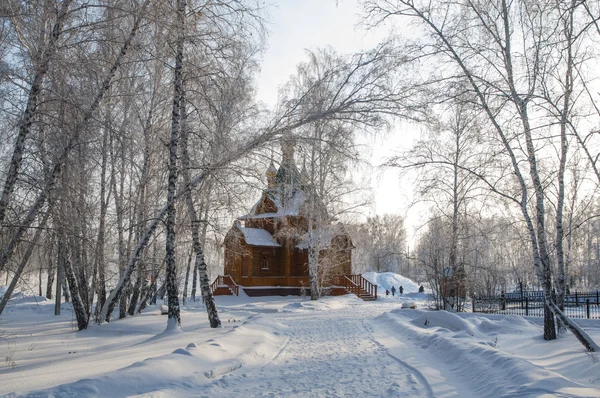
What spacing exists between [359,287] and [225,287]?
867 cm

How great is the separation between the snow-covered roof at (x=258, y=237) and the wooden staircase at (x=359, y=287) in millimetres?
5008

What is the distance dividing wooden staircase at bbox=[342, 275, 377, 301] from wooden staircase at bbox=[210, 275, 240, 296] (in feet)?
22.8

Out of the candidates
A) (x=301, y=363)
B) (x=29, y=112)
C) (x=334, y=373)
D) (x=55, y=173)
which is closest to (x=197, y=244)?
(x=55, y=173)

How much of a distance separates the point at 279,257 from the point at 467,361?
23.3 meters

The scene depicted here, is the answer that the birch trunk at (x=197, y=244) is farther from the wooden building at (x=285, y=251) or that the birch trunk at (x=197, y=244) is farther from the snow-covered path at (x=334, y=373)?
the wooden building at (x=285, y=251)

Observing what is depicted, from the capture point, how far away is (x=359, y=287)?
2809 centimetres

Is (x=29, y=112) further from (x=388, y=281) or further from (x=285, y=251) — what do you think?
(x=388, y=281)

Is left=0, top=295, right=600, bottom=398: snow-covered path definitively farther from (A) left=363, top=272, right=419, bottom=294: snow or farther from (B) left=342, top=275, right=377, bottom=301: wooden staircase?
(A) left=363, top=272, right=419, bottom=294: snow

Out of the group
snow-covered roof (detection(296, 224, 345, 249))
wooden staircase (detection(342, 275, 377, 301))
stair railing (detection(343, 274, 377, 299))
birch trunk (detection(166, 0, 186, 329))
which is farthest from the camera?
stair railing (detection(343, 274, 377, 299))

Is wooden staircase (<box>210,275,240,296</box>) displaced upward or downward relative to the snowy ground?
downward

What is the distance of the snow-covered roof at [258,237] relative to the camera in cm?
2798

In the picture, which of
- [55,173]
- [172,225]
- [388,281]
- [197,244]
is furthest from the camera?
[388,281]

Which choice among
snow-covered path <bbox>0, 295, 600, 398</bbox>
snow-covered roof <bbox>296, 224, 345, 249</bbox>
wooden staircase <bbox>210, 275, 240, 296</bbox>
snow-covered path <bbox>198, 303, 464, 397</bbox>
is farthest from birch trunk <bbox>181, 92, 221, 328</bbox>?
wooden staircase <bbox>210, 275, 240, 296</bbox>

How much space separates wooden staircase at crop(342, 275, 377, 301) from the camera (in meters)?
27.9
